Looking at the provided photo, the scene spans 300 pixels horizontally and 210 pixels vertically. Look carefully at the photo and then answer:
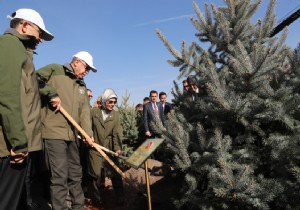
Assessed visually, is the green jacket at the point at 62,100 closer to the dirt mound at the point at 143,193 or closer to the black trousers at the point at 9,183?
the black trousers at the point at 9,183

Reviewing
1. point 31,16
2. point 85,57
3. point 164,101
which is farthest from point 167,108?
point 31,16

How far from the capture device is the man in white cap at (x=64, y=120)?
12.2ft

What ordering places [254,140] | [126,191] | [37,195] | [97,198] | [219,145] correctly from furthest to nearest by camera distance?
[126,191], [97,198], [37,195], [254,140], [219,145]

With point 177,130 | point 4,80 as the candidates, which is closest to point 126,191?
point 177,130

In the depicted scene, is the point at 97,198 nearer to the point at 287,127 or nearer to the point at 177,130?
the point at 177,130

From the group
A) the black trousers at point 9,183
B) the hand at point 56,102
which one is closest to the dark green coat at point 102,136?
the hand at point 56,102

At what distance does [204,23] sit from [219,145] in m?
1.71

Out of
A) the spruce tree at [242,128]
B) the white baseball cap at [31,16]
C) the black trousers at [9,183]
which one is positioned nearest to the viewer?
the black trousers at [9,183]

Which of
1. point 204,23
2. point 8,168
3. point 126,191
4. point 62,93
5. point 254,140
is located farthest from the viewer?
point 126,191

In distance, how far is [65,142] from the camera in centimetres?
393

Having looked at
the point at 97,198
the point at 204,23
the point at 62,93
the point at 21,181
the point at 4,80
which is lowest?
the point at 97,198

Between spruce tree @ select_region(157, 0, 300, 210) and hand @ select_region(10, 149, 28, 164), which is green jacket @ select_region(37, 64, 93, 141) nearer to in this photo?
hand @ select_region(10, 149, 28, 164)

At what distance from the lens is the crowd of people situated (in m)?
2.45

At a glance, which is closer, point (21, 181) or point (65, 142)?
point (21, 181)
